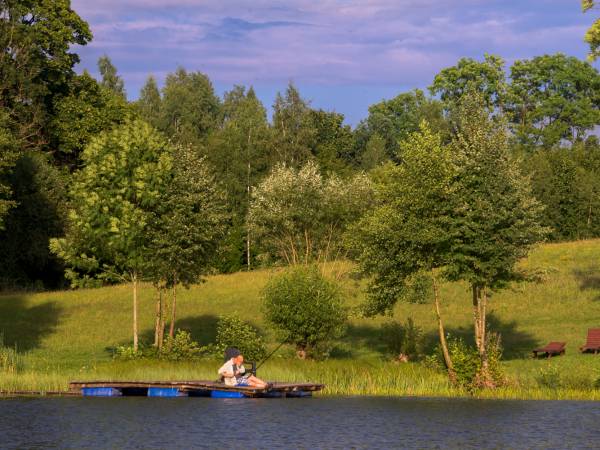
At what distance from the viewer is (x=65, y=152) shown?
9019 cm

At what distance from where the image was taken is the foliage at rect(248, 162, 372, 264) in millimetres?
84250

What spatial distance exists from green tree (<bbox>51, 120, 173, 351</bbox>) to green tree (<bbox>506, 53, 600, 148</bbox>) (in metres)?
93.4

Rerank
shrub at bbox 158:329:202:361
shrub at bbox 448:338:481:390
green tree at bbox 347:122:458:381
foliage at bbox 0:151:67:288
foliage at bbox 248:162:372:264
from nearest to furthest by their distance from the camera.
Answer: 1. shrub at bbox 448:338:481:390
2. green tree at bbox 347:122:458:381
3. shrub at bbox 158:329:202:361
4. foliage at bbox 0:151:67:288
5. foliage at bbox 248:162:372:264

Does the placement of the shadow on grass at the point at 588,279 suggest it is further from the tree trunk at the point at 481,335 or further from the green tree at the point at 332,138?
the green tree at the point at 332,138

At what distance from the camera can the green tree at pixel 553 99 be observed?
13738 cm

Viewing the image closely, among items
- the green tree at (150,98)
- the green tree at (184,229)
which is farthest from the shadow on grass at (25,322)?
the green tree at (150,98)

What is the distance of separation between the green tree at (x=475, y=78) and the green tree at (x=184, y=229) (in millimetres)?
93762

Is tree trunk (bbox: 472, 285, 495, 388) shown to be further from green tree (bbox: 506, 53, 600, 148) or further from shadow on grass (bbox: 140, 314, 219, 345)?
green tree (bbox: 506, 53, 600, 148)

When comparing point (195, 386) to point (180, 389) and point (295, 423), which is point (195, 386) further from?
point (295, 423)

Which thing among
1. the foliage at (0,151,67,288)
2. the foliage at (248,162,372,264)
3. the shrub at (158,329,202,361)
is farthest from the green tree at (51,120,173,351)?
the foliage at (248,162,372,264)

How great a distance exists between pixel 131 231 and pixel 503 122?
18.2 m

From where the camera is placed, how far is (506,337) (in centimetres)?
5819

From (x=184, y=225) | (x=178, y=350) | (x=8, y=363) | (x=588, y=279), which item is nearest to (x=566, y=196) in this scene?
(x=588, y=279)

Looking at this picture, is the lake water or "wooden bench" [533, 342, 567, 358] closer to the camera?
the lake water
